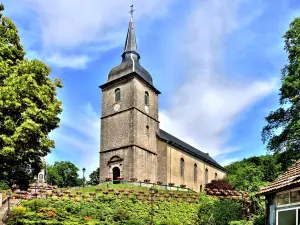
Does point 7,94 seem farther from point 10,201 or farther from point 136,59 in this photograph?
point 136,59

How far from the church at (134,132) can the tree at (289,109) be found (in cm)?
1401

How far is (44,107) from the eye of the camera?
19.8 metres

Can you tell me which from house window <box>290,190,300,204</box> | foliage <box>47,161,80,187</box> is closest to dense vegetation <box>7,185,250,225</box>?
house window <box>290,190,300,204</box>

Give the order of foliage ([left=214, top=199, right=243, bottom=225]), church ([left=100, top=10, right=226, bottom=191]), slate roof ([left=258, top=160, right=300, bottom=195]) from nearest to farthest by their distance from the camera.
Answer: slate roof ([left=258, top=160, right=300, bottom=195]), foliage ([left=214, top=199, right=243, bottom=225]), church ([left=100, top=10, right=226, bottom=191])

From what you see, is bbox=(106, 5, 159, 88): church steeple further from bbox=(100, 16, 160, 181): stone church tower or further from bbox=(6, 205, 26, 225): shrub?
bbox=(6, 205, 26, 225): shrub

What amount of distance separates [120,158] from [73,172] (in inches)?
1986

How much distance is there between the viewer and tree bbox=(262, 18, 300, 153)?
21.5m

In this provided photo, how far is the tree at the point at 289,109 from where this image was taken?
21484 mm

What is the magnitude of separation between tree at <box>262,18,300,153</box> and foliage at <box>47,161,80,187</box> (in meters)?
63.4

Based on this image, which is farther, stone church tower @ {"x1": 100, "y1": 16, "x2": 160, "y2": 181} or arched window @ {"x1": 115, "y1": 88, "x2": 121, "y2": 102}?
arched window @ {"x1": 115, "y1": 88, "x2": 121, "y2": 102}

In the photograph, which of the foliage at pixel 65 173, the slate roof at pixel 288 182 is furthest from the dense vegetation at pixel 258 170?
the foliage at pixel 65 173

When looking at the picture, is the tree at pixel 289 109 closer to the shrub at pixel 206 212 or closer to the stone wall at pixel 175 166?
the shrub at pixel 206 212

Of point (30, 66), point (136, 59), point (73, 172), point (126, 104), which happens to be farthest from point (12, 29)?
point (73, 172)

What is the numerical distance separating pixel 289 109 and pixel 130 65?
744 inches
